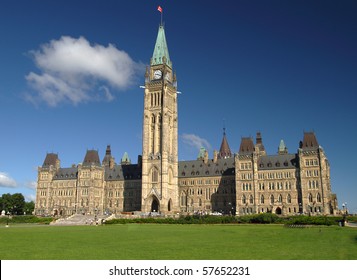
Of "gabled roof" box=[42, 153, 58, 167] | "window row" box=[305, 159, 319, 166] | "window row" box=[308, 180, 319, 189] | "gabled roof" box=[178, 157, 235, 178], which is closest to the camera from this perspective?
"window row" box=[308, 180, 319, 189]

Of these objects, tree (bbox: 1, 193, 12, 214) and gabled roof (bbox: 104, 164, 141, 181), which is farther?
gabled roof (bbox: 104, 164, 141, 181)

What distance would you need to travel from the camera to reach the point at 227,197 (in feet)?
418

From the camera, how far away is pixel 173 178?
12775 cm

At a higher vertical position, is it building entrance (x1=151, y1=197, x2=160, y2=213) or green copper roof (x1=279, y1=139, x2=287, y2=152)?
green copper roof (x1=279, y1=139, x2=287, y2=152)

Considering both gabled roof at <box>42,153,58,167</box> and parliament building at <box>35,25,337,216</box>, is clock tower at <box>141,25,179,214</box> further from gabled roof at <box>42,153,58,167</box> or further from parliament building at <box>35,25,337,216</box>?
gabled roof at <box>42,153,58,167</box>

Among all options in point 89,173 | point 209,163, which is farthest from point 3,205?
point 209,163

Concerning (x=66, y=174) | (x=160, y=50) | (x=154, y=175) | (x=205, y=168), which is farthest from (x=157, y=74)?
(x=66, y=174)

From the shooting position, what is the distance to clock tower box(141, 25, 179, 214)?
122 m

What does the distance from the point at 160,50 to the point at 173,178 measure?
136 feet

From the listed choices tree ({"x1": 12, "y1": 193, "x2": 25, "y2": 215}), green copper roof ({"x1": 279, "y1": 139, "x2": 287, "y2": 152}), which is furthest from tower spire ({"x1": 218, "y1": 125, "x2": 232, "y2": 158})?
tree ({"x1": 12, "y1": 193, "x2": 25, "y2": 215})

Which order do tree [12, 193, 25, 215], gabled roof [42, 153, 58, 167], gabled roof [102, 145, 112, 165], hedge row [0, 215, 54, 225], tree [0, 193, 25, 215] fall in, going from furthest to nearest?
gabled roof [102, 145, 112, 165] < gabled roof [42, 153, 58, 167] < tree [12, 193, 25, 215] < tree [0, 193, 25, 215] < hedge row [0, 215, 54, 225]

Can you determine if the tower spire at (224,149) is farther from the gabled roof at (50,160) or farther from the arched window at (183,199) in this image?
the gabled roof at (50,160)

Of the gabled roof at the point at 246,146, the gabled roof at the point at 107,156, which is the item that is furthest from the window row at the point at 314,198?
the gabled roof at the point at 107,156

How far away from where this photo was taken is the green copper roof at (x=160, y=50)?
5241 inches
